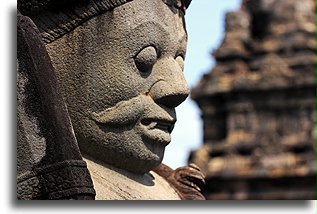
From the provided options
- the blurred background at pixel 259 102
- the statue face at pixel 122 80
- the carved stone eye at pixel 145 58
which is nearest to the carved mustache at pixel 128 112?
the statue face at pixel 122 80

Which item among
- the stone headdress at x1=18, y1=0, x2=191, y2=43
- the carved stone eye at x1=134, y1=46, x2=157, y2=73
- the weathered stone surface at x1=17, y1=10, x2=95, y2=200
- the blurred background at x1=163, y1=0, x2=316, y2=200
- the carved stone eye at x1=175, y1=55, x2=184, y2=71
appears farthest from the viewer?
the blurred background at x1=163, y1=0, x2=316, y2=200

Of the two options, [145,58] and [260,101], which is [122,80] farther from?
[260,101]

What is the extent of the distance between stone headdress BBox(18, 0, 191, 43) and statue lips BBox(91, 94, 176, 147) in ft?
1.17

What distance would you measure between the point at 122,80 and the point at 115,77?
0.03 metres

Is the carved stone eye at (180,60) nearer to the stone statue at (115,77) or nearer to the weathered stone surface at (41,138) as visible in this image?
the stone statue at (115,77)

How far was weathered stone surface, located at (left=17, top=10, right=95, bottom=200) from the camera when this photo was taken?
11.6 feet

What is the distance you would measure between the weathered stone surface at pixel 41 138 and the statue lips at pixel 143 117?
36 centimetres

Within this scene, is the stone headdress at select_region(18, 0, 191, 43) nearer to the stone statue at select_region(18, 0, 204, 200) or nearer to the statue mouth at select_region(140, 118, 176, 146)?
the stone statue at select_region(18, 0, 204, 200)

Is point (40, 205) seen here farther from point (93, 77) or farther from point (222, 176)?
point (222, 176)

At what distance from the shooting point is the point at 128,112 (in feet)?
13.0

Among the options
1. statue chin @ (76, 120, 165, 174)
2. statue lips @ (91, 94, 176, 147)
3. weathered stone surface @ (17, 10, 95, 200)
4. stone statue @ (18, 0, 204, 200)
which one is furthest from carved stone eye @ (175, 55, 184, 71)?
weathered stone surface @ (17, 10, 95, 200)

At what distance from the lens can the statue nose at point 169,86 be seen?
4047 mm

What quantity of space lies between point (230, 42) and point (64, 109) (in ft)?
63.8

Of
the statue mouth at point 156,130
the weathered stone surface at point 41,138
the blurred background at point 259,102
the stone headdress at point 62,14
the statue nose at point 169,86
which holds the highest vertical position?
the blurred background at point 259,102
